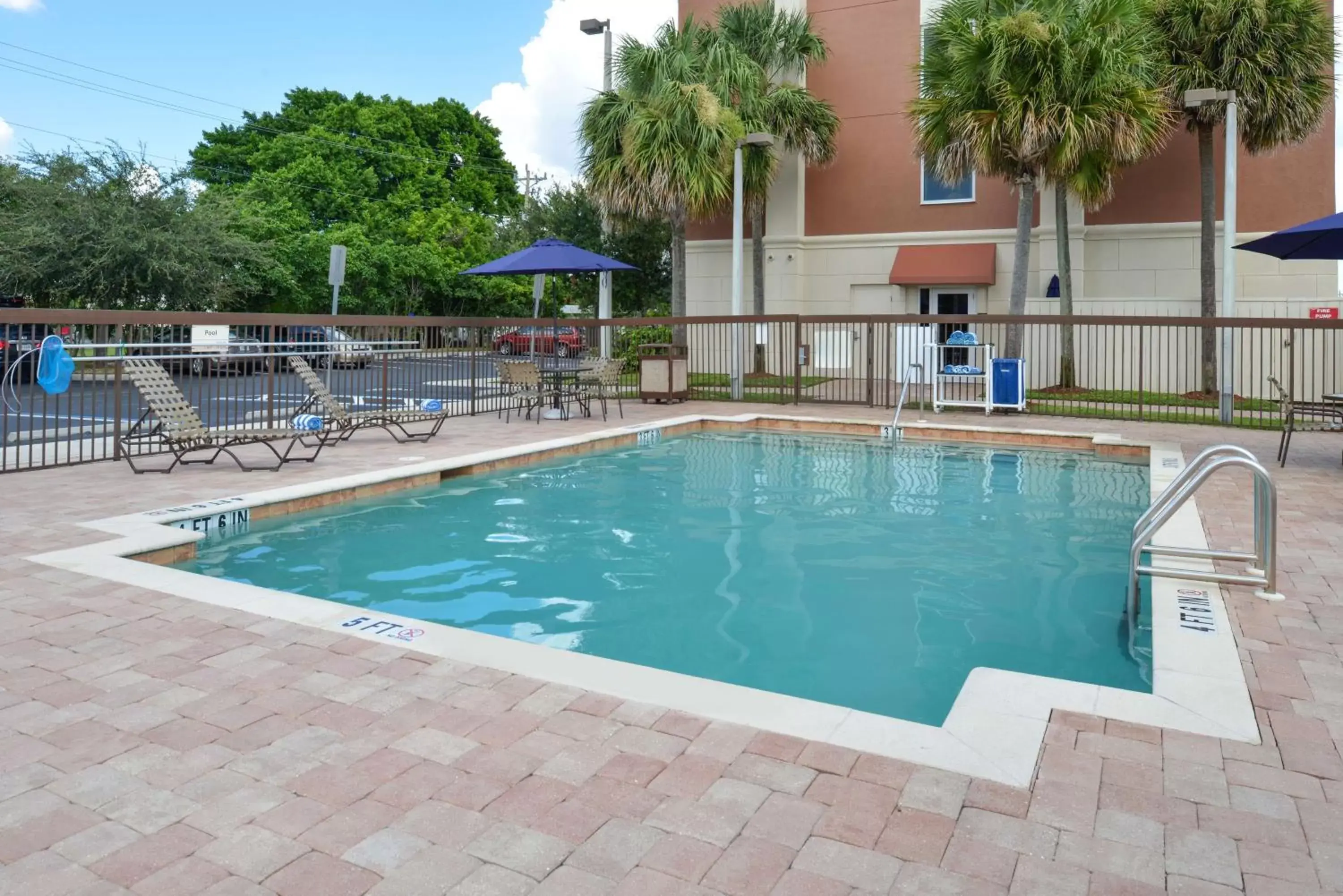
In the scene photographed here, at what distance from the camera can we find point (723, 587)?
605 centimetres

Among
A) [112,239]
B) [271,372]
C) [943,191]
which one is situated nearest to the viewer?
[271,372]

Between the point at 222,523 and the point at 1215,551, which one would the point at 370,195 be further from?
the point at 1215,551

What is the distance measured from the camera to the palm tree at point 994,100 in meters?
16.2

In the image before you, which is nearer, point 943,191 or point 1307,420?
point 1307,420

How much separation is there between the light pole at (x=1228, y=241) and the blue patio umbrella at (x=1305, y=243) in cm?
343

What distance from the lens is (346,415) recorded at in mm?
10758

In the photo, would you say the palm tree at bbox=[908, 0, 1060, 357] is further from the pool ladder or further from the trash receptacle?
the pool ladder

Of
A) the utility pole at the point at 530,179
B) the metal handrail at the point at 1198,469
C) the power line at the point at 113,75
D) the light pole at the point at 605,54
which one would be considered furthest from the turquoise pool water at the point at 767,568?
the utility pole at the point at 530,179

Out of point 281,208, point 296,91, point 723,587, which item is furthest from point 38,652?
point 296,91

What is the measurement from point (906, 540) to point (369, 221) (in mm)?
36423

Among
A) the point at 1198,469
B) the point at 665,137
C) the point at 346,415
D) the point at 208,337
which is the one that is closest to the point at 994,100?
the point at 665,137

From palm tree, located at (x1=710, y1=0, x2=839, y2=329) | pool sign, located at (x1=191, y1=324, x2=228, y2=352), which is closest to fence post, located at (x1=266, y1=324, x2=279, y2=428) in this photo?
pool sign, located at (x1=191, y1=324, x2=228, y2=352)

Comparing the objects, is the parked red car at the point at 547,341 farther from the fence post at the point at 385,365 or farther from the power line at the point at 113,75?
the power line at the point at 113,75

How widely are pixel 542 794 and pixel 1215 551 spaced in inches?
168
